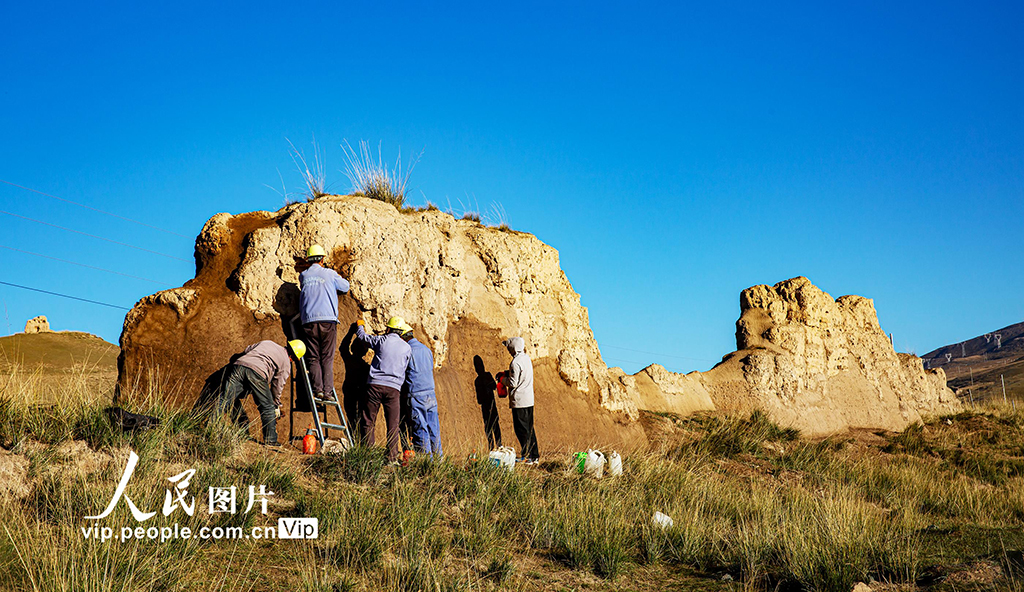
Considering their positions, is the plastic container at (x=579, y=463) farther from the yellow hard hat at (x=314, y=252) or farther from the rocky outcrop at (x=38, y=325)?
the rocky outcrop at (x=38, y=325)

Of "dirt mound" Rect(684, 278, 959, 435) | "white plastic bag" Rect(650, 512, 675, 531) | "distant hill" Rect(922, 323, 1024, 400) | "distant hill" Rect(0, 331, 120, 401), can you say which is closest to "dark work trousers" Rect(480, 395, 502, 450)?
"white plastic bag" Rect(650, 512, 675, 531)

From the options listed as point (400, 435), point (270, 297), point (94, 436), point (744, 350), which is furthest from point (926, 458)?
point (94, 436)

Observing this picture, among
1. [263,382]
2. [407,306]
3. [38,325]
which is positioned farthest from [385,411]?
[38,325]

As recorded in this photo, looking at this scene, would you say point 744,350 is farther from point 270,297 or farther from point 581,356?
point 270,297

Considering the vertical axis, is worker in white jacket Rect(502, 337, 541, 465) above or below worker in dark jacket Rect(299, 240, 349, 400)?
below

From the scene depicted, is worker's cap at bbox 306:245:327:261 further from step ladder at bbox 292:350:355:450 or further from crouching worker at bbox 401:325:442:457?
crouching worker at bbox 401:325:442:457

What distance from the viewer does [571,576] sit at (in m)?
5.91

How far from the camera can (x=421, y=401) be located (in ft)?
29.5

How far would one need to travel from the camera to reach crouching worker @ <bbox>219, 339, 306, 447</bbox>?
24.7ft

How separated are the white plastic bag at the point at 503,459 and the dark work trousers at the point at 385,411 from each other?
1.12m

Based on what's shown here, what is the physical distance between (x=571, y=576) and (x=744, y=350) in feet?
50.0

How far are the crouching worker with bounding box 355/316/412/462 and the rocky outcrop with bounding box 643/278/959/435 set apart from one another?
471 inches

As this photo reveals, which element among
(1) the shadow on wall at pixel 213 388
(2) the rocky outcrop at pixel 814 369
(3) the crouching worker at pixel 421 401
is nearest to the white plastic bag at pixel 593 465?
(3) the crouching worker at pixel 421 401

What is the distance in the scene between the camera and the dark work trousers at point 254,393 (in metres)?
7.52
